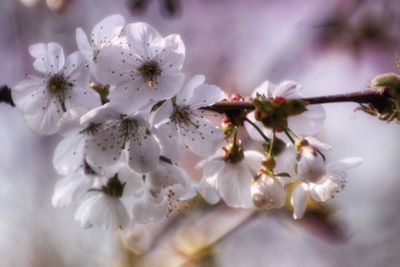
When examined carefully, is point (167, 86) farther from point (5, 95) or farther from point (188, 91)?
point (5, 95)

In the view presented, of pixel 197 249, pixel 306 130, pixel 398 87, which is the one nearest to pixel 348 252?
pixel 197 249

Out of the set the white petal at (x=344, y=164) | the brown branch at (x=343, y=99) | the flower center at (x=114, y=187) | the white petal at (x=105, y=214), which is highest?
the brown branch at (x=343, y=99)

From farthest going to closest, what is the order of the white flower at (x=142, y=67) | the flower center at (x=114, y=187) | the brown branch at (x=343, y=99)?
the flower center at (x=114, y=187)
the white flower at (x=142, y=67)
the brown branch at (x=343, y=99)

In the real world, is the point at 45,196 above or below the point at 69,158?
below

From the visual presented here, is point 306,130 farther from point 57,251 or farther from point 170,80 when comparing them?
point 57,251

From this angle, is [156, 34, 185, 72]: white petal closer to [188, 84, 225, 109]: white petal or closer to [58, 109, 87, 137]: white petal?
[188, 84, 225, 109]: white petal

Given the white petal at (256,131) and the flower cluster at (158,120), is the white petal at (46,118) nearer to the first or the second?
the flower cluster at (158,120)

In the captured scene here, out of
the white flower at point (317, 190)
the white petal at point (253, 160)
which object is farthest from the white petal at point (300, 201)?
the white petal at point (253, 160)
